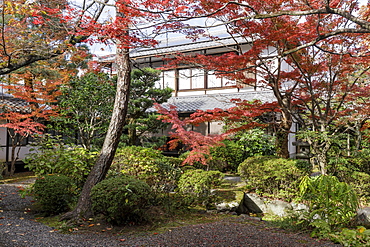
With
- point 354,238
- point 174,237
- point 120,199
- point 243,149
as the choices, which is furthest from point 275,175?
point 243,149

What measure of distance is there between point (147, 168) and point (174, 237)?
8.83 ft

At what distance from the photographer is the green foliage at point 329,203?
501 centimetres

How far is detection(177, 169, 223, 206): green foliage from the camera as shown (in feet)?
22.7

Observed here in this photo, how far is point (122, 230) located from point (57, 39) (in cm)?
451

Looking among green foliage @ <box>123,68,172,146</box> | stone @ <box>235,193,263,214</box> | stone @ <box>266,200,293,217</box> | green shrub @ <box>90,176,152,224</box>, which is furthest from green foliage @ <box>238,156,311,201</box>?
green foliage @ <box>123,68,172,146</box>

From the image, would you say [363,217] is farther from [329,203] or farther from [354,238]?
[354,238]

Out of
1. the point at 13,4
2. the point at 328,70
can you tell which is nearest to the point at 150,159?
the point at 13,4

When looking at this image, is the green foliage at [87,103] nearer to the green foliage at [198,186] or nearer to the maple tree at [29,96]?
the maple tree at [29,96]

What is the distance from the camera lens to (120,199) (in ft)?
16.7

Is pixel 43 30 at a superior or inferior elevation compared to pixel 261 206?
superior

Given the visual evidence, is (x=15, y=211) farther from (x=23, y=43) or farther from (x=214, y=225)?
Answer: (x=214, y=225)

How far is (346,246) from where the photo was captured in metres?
4.36

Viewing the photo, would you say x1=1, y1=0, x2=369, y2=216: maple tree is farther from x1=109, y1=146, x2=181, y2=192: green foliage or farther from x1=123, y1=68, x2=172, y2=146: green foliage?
x1=123, y1=68, x2=172, y2=146: green foliage

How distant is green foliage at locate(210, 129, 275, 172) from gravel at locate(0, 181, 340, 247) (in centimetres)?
608
